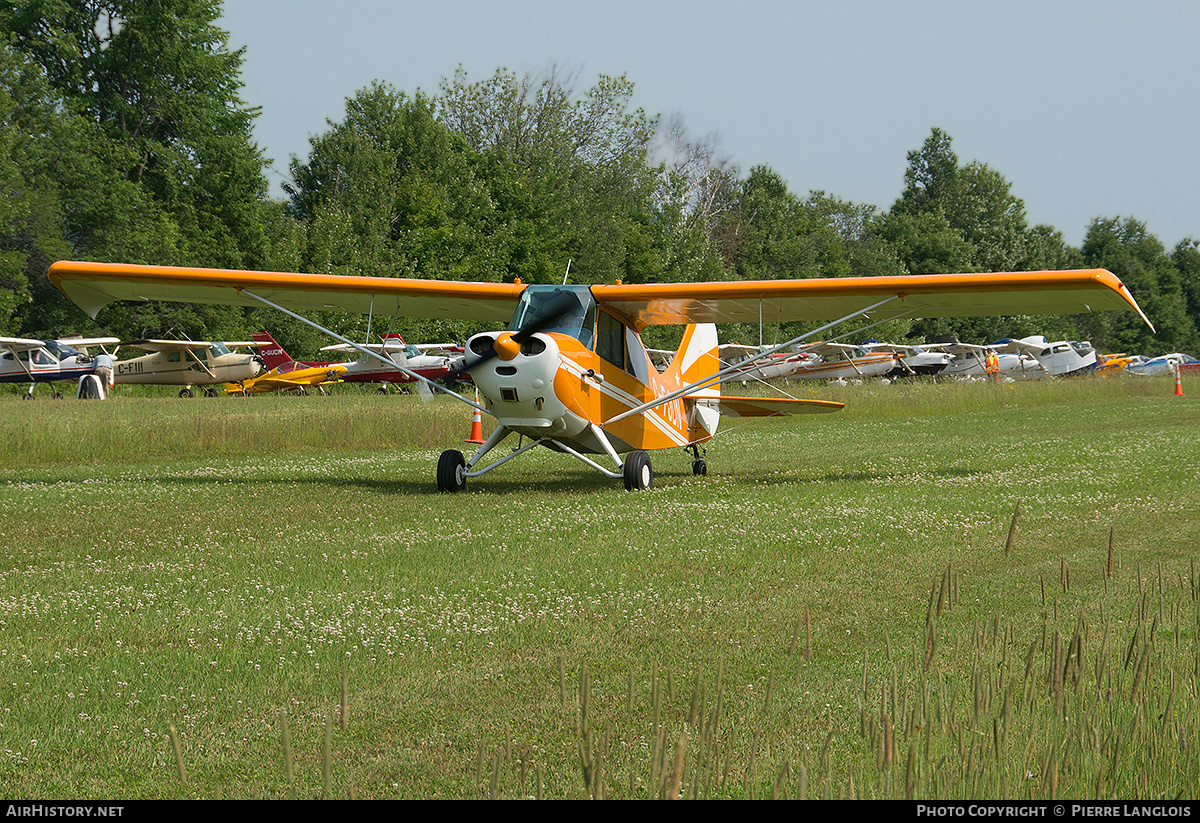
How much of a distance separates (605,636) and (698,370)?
10936mm

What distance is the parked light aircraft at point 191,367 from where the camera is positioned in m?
38.3

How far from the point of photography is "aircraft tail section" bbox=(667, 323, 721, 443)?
1529cm

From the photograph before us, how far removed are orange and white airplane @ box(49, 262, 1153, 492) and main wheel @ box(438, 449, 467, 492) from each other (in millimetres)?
17

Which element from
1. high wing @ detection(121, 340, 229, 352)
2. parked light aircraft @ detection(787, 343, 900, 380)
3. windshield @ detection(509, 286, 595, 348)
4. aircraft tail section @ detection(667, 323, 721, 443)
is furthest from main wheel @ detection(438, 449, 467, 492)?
parked light aircraft @ detection(787, 343, 900, 380)

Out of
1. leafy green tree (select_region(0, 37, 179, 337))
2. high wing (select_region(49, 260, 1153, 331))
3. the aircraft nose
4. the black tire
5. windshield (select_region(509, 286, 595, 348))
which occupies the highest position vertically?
leafy green tree (select_region(0, 37, 179, 337))

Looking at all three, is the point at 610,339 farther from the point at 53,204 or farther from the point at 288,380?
the point at 53,204

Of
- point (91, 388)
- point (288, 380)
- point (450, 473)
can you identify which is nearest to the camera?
point (450, 473)

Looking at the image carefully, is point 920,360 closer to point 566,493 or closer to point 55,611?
point 566,493

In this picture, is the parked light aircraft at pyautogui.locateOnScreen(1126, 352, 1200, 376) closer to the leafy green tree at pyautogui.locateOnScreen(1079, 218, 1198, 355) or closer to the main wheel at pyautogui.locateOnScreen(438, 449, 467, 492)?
the leafy green tree at pyautogui.locateOnScreen(1079, 218, 1198, 355)

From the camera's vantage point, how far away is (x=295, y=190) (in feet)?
208

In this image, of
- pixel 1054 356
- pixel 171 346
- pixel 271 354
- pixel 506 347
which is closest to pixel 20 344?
pixel 171 346

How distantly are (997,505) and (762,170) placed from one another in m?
74.4

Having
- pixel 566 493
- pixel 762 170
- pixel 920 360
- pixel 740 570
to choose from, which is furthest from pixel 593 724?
pixel 762 170

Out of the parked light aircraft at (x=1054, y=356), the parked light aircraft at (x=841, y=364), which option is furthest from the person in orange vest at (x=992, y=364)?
the parked light aircraft at (x=841, y=364)
